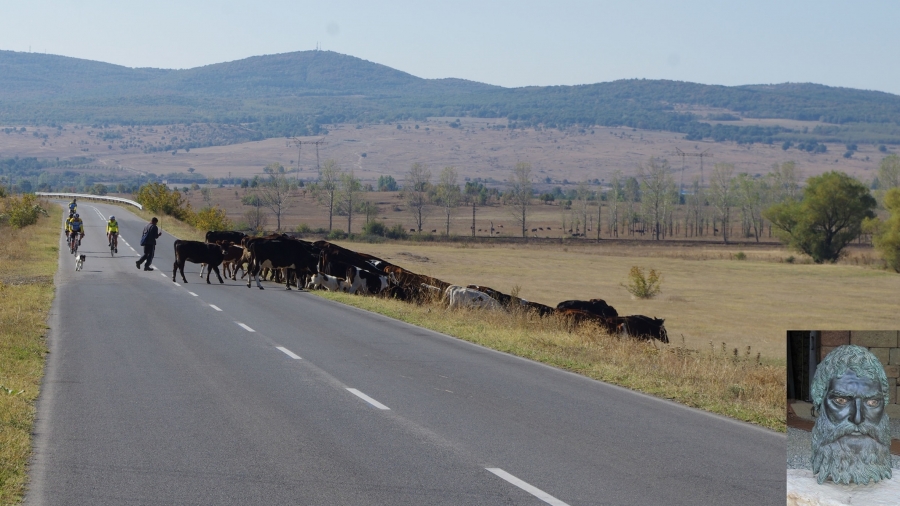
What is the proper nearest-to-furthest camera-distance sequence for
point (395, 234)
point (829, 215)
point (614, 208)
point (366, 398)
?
point (366, 398) < point (829, 215) < point (395, 234) < point (614, 208)

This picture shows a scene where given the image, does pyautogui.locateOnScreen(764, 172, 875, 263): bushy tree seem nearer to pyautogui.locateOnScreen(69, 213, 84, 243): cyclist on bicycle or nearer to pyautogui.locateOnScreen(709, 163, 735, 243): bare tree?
pyautogui.locateOnScreen(709, 163, 735, 243): bare tree

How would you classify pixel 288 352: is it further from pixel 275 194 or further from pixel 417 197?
pixel 275 194

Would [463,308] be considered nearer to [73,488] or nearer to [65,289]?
[65,289]

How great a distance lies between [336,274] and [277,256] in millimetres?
2054

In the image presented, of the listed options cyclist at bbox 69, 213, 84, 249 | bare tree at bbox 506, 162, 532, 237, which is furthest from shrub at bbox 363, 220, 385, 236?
cyclist at bbox 69, 213, 84, 249

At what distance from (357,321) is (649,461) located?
14096 mm

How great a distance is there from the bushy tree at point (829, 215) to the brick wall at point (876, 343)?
97581 millimetres

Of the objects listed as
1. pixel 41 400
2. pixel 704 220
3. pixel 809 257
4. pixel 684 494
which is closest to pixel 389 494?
pixel 684 494

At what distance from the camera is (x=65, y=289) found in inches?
1113

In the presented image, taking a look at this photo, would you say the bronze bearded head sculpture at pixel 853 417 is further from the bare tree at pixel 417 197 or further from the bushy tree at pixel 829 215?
the bare tree at pixel 417 197

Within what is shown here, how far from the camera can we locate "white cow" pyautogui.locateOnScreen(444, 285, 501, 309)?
27.8 metres

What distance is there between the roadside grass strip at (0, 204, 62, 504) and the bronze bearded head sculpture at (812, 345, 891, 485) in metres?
5.98

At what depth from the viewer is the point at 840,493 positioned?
356 centimetres

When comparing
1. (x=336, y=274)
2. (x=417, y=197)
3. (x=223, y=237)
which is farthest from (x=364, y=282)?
(x=417, y=197)
